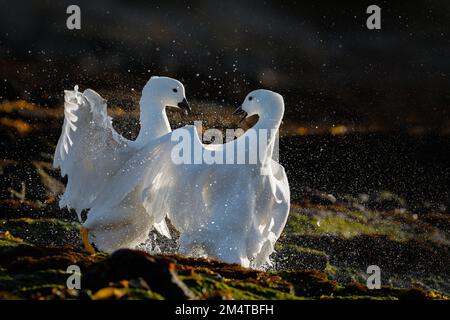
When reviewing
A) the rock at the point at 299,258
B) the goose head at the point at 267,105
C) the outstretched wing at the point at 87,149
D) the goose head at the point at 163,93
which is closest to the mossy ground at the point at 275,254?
the rock at the point at 299,258

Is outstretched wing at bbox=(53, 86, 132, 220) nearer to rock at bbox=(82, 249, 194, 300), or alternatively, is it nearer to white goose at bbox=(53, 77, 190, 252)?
white goose at bbox=(53, 77, 190, 252)

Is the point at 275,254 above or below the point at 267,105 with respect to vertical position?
below

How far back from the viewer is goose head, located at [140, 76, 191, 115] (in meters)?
9.56

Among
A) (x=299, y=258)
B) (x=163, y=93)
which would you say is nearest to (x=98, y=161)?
(x=163, y=93)

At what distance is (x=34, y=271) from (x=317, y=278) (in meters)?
2.76

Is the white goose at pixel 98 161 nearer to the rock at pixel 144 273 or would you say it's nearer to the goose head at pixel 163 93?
the goose head at pixel 163 93

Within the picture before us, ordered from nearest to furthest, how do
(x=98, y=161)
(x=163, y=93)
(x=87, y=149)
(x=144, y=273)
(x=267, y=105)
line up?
(x=144, y=273), (x=87, y=149), (x=98, y=161), (x=267, y=105), (x=163, y=93)

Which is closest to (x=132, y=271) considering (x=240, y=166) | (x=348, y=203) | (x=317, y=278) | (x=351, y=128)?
(x=317, y=278)

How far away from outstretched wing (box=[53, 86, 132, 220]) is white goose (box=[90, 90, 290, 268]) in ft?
0.76

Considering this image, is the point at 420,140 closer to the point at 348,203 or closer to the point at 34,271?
the point at 348,203

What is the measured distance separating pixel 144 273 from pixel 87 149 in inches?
119

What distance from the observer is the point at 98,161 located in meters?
8.53

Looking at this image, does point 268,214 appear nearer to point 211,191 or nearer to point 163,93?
point 211,191

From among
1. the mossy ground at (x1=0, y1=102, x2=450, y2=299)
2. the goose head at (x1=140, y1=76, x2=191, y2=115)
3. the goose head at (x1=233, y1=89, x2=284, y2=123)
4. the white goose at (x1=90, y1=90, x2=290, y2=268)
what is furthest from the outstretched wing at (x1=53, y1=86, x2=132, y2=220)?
the goose head at (x1=233, y1=89, x2=284, y2=123)
